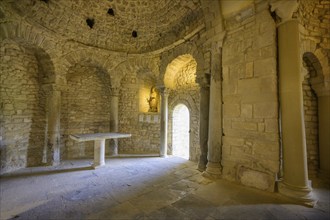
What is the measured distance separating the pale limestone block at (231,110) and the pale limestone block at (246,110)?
0.10m

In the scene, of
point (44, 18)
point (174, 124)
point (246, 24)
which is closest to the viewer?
point (246, 24)

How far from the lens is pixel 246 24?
11.8ft

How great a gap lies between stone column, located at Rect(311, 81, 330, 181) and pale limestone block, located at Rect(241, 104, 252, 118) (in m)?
2.39

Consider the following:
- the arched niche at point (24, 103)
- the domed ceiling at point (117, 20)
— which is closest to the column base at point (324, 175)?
the domed ceiling at point (117, 20)

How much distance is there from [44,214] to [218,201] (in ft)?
Result: 9.65

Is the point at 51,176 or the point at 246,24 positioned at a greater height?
the point at 246,24

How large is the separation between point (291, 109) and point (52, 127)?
7015mm

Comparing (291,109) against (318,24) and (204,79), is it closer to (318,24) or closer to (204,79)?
(204,79)

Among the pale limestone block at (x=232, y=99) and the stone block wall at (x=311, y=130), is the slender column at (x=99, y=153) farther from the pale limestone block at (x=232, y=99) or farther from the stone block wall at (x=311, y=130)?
the stone block wall at (x=311, y=130)

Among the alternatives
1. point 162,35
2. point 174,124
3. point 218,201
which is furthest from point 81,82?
point 218,201

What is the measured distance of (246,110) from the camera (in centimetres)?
354

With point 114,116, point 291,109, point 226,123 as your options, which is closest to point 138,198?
point 226,123

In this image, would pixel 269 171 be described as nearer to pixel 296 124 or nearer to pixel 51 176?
pixel 296 124

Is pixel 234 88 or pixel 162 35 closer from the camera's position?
pixel 234 88
